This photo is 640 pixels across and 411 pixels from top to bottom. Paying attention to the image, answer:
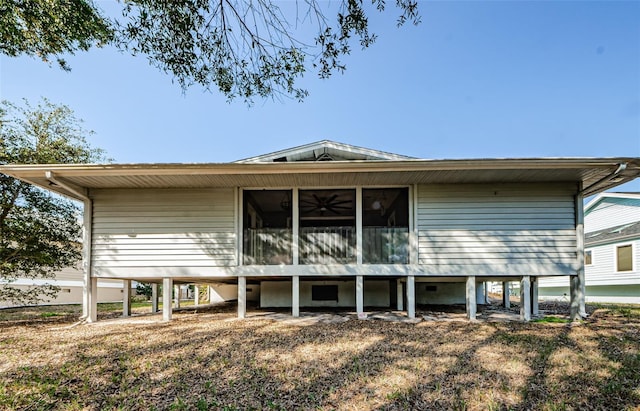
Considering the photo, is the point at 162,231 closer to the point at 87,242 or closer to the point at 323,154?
the point at 87,242

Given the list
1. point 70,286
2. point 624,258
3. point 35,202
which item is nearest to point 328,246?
point 35,202

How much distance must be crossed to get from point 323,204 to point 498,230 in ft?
15.6

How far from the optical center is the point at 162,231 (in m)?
8.41

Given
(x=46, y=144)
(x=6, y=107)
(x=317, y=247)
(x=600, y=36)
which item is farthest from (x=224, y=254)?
(x=600, y=36)

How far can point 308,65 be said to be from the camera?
5387 mm

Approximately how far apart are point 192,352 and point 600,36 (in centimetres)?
1482

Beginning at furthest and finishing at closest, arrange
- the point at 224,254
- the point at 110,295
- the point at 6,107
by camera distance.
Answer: the point at 110,295 → the point at 6,107 → the point at 224,254

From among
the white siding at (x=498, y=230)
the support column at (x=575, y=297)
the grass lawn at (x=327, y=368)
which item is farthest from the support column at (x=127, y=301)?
the support column at (x=575, y=297)

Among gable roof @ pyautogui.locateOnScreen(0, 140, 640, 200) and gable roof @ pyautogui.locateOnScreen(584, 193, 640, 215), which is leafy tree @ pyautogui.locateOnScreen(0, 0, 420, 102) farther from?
gable roof @ pyautogui.locateOnScreen(584, 193, 640, 215)

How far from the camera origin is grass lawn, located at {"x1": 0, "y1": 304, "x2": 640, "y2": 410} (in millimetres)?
4035

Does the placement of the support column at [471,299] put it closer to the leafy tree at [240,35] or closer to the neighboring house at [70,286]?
the leafy tree at [240,35]

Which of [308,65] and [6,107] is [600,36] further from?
[6,107]

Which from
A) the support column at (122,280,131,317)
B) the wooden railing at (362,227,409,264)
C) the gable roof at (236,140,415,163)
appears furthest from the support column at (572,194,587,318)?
the support column at (122,280,131,317)

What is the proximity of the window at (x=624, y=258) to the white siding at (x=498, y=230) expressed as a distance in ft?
33.1
